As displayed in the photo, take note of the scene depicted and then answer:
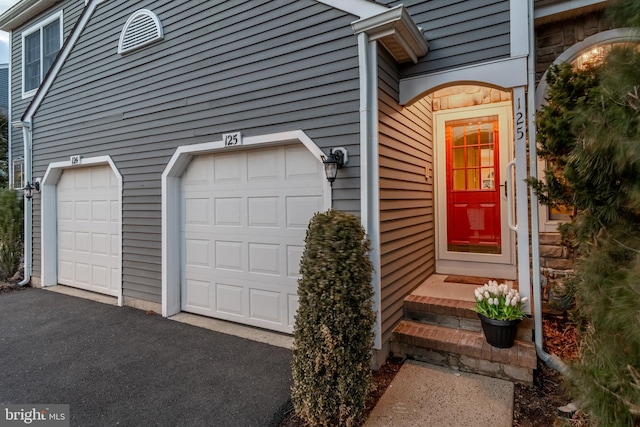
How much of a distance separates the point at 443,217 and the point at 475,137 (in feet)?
3.78

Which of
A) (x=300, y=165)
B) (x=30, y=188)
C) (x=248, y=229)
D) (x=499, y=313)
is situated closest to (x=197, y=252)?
(x=248, y=229)

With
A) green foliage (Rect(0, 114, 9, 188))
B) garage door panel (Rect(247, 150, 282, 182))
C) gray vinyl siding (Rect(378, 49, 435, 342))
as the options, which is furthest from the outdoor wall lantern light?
green foliage (Rect(0, 114, 9, 188))

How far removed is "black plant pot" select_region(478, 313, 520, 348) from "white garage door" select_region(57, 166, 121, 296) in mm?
4918

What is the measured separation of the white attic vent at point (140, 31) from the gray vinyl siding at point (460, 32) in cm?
344

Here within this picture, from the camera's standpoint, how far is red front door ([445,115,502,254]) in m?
4.35

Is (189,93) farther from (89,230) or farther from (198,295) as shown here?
(89,230)

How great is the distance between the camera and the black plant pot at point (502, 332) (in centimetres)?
273

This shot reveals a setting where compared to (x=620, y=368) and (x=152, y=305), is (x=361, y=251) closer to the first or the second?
(x=620, y=368)

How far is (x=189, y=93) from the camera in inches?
167

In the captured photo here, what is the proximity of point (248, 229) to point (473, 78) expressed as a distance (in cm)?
A: 283

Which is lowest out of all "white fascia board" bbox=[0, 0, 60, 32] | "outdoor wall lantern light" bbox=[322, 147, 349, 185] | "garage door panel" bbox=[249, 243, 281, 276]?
"garage door panel" bbox=[249, 243, 281, 276]

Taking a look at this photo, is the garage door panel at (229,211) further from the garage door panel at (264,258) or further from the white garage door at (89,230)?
the white garage door at (89,230)

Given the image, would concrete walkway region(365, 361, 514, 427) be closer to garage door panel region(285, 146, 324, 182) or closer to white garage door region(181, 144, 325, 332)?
white garage door region(181, 144, 325, 332)

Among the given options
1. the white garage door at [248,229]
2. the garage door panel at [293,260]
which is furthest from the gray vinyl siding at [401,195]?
the garage door panel at [293,260]
